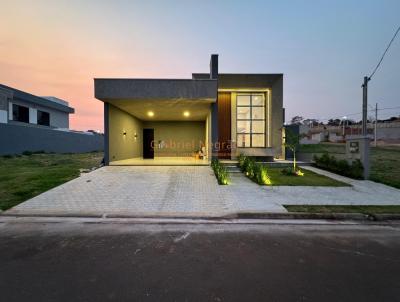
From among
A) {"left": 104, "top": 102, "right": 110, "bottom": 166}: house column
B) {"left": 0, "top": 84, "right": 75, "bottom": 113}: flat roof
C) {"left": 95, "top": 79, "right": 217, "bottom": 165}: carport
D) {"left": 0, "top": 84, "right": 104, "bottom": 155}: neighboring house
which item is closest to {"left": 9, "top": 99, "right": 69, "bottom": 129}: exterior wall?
{"left": 0, "top": 84, "right": 104, "bottom": 155}: neighboring house

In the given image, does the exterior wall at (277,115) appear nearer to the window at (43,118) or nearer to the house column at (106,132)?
the house column at (106,132)

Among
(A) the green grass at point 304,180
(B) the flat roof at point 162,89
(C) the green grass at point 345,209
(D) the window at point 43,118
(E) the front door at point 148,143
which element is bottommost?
(C) the green grass at point 345,209

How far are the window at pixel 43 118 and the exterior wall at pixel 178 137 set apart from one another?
77.7ft

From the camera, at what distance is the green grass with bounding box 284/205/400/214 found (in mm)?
5305

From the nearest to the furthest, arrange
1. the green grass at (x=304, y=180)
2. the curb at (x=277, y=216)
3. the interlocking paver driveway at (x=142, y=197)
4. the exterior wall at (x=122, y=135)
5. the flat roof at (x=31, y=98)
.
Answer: the curb at (x=277, y=216) → the interlocking paver driveway at (x=142, y=197) → the green grass at (x=304, y=180) → the exterior wall at (x=122, y=135) → the flat roof at (x=31, y=98)

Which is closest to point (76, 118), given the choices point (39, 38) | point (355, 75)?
point (39, 38)

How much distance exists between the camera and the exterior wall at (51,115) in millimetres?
28370

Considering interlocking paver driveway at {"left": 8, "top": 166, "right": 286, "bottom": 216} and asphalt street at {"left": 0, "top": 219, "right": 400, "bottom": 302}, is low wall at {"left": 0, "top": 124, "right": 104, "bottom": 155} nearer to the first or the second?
interlocking paver driveway at {"left": 8, "top": 166, "right": 286, "bottom": 216}

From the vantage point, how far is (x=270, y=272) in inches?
114

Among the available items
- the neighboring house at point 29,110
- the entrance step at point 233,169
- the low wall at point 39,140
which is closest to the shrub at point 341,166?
the entrance step at point 233,169

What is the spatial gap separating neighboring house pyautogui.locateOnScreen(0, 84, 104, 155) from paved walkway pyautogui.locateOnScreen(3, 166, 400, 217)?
51.2 feet

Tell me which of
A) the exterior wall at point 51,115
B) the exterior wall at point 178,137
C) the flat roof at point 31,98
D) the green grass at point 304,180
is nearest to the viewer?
the green grass at point 304,180

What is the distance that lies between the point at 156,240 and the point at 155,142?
15397 mm

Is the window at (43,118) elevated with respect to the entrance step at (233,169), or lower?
elevated
